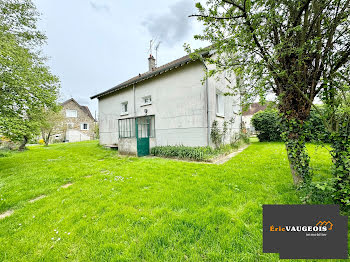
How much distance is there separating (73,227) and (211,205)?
7.26 feet

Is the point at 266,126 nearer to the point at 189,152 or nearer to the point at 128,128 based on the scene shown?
the point at 189,152

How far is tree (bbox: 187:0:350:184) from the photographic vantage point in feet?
7.75

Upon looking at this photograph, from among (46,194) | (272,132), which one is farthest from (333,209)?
(272,132)

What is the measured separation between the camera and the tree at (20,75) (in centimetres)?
539

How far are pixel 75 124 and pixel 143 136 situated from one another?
23.4m

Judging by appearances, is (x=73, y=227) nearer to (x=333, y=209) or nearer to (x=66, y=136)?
(x=333, y=209)

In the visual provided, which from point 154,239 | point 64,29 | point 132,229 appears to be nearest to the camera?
point 154,239

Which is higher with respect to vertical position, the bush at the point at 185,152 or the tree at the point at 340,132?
the tree at the point at 340,132

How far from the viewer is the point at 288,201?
8.04ft

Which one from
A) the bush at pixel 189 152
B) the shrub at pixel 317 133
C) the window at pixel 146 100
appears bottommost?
the bush at pixel 189 152

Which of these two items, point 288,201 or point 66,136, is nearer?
point 288,201

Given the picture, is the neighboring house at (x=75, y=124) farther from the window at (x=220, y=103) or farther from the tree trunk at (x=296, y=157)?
the tree trunk at (x=296, y=157)

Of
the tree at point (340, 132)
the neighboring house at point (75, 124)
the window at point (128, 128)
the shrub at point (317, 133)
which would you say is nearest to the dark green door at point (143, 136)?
the window at point (128, 128)

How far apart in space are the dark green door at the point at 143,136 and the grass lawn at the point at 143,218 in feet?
13.2
